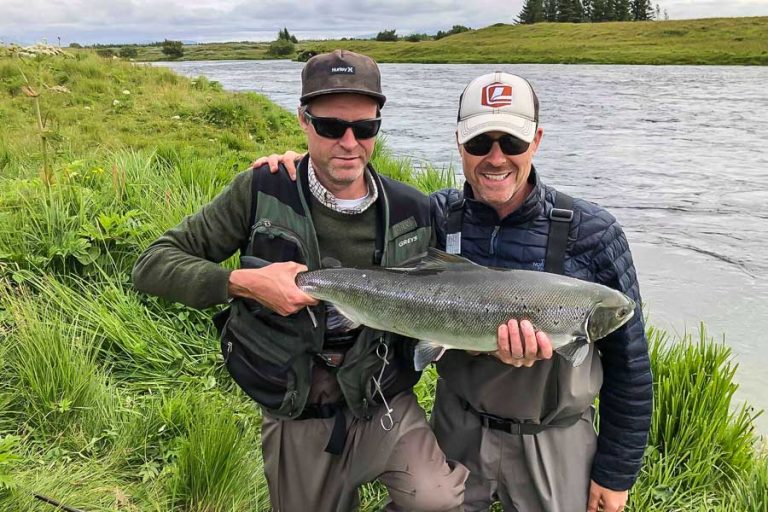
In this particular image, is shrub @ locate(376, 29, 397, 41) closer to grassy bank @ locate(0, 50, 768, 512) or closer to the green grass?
the green grass

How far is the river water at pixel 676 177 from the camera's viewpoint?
24.6 ft

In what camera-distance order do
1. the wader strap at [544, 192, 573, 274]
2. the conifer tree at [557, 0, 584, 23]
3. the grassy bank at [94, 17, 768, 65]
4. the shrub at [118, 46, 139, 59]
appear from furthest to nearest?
the conifer tree at [557, 0, 584, 23], the grassy bank at [94, 17, 768, 65], the shrub at [118, 46, 139, 59], the wader strap at [544, 192, 573, 274]

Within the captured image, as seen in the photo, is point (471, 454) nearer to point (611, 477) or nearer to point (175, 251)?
point (611, 477)

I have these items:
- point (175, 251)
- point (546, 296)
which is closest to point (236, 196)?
point (175, 251)

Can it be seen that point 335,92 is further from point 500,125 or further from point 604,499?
point 604,499

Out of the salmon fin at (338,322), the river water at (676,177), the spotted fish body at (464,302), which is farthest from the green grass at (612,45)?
the salmon fin at (338,322)

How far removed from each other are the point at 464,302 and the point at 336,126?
111cm

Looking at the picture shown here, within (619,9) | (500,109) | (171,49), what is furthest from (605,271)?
(619,9)

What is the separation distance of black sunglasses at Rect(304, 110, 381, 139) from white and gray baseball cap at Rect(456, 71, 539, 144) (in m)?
0.49

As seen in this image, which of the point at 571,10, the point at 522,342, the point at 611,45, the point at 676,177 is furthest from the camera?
the point at 571,10

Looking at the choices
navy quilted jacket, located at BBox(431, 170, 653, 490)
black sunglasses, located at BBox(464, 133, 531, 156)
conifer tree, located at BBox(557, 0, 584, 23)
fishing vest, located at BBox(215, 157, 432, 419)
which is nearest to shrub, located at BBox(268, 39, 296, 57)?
conifer tree, located at BBox(557, 0, 584, 23)

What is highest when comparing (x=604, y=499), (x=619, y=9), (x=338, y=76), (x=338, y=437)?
(x=619, y=9)

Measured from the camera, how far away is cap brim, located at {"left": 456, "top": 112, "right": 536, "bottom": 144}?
2910 millimetres

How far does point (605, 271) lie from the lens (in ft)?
9.45
